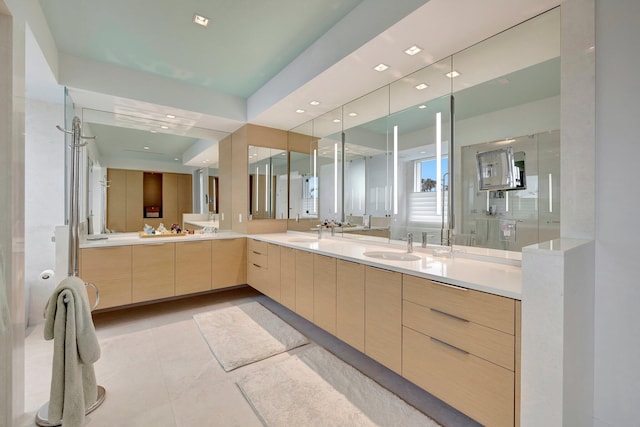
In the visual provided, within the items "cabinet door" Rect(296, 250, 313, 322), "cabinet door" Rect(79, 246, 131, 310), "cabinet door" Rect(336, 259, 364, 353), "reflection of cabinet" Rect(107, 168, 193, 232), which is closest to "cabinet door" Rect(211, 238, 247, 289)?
"reflection of cabinet" Rect(107, 168, 193, 232)

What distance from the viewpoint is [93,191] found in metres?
3.05

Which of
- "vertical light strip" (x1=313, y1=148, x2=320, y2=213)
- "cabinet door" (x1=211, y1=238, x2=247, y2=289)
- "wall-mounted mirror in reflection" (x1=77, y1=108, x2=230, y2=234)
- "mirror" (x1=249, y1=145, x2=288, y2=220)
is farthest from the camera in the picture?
"mirror" (x1=249, y1=145, x2=288, y2=220)

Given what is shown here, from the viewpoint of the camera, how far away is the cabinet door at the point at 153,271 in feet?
9.70

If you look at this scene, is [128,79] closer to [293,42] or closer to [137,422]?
[293,42]

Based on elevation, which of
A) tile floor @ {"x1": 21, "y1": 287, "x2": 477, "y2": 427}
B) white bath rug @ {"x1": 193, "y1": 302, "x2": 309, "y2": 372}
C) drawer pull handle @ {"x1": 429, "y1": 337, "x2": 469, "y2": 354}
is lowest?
tile floor @ {"x1": 21, "y1": 287, "x2": 477, "y2": 427}

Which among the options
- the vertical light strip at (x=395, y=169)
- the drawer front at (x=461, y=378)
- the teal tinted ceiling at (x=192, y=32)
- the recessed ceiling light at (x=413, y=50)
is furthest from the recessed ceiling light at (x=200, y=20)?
the drawer front at (x=461, y=378)

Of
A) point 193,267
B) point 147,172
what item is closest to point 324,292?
point 193,267

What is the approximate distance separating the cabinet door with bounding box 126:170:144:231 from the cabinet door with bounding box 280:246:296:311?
6.30 feet

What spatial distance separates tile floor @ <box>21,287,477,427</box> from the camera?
5.19 feet

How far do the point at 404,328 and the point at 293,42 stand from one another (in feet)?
7.81

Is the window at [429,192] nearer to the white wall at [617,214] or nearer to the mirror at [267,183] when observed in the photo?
the white wall at [617,214]

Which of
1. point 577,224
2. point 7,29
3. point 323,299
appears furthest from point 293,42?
point 577,224

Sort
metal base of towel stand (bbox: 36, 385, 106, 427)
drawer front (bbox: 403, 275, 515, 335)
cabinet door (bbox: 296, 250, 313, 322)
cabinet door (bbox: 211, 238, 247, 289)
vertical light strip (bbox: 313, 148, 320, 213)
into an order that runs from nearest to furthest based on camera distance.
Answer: drawer front (bbox: 403, 275, 515, 335), metal base of towel stand (bbox: 36, 385, 106, 427), cabinet door (bbox: 296, 250, 313, 322), cabinet door (bbox: 211, 238, 247, 289), vertical light strip (bbox: 313, 148, 320, 213)

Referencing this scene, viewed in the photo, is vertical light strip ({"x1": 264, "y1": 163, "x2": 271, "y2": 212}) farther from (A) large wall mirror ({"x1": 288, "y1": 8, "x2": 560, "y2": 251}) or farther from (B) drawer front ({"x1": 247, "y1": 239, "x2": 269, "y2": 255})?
(A) large wall mirror ({"x1": 288, "y1": 8, "x2": 560, "y2": 251})
